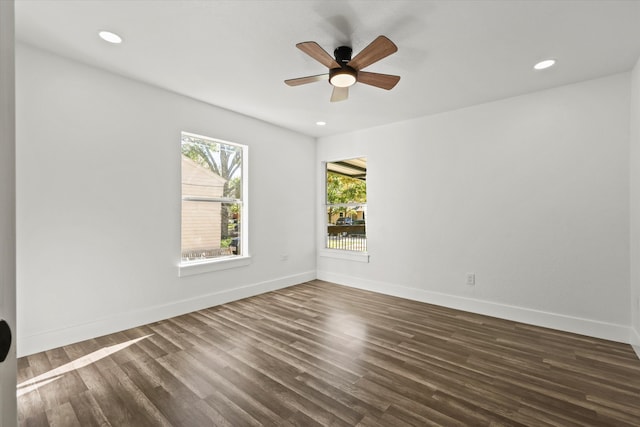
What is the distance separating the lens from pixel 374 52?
218 centimetres

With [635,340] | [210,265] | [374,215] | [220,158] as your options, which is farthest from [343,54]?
[635,340]

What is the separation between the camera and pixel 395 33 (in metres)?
2.31

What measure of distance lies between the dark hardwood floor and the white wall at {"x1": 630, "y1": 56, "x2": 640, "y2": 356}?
1.07ft

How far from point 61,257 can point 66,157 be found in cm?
94

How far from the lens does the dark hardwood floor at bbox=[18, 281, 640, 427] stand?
6.03 feet

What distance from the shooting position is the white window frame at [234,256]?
363 centimetres

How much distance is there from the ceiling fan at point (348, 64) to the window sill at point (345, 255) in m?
2.87

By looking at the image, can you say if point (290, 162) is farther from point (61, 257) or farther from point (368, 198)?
point (61, 257)

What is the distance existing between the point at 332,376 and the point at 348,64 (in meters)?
2.52

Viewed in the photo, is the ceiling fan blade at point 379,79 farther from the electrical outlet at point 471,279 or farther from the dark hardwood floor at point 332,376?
the electrical outlet at point 471,279

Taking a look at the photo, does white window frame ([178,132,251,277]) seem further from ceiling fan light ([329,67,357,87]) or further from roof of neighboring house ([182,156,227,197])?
ceiling fan light ([329,67,357,87])

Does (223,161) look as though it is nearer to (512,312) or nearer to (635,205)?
(512,312)

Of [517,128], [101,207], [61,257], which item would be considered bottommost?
[61,257]

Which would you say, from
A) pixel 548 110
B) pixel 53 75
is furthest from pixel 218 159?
pixel 548 110
